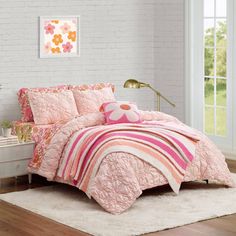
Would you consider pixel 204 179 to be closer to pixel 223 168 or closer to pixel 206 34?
pixel 223 168

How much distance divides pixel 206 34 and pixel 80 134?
8.41 ft

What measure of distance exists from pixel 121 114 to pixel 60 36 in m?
1.68

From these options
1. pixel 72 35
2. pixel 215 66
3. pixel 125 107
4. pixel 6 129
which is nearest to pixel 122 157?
pixel 125 107

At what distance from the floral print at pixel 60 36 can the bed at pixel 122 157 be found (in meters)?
1.30

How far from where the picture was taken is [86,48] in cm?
832

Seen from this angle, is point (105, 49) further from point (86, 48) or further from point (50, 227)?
point (50, 227)

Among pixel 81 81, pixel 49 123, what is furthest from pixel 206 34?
pixel 49 123

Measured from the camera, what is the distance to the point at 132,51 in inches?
343

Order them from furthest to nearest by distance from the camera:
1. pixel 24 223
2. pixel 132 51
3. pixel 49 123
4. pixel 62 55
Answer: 1. pixel 132 51
2. pixel 62 55
3. pixel 49 123
4. pixel 24 223

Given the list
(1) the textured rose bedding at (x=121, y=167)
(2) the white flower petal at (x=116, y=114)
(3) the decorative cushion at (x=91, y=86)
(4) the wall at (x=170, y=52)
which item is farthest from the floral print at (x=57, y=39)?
(2) the white flower petal at (x=116, y=114)

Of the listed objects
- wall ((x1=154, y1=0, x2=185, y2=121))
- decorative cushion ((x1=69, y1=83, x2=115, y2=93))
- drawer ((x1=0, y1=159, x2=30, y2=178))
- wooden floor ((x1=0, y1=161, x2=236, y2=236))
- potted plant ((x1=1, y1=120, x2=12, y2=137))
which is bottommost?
wooden floor ((x1=0, y1=161, x2=236, y2=236))

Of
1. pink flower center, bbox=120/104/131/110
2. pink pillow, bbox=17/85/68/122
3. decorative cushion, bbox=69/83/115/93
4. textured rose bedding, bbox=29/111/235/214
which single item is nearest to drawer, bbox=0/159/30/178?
textured rose bedding, bbox=29/111/235/214

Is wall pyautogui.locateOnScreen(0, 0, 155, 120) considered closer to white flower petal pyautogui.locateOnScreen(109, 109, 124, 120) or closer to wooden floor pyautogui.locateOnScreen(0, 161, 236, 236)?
white flower petal pyautogui.locateOnScreen(109, 109, 124, 120)

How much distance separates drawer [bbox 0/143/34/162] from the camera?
267 inches
